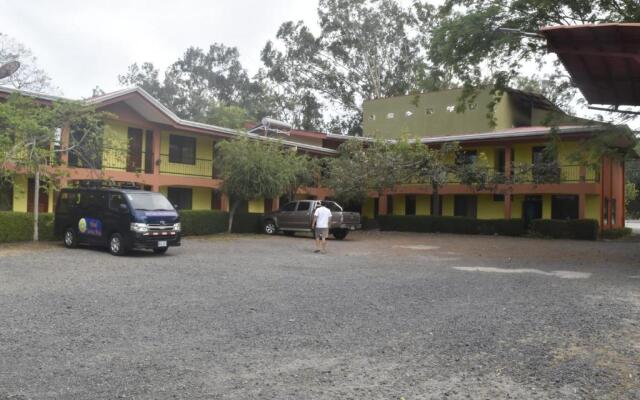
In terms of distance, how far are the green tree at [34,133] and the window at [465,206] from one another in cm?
2154

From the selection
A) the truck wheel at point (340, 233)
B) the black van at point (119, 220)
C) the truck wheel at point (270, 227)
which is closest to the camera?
the black van at point (119, 220)

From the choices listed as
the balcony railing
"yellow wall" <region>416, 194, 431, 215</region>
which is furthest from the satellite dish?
"yellow wall" <region>416, 194, 431, 215</region>

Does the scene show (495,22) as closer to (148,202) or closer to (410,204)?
(148,202)

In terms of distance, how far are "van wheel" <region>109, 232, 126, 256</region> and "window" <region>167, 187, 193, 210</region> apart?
11.3 metres

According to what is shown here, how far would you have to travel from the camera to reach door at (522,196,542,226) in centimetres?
2988

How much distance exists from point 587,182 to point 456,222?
22.2 feet

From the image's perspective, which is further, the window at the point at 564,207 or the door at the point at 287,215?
the window at the point at 564,207

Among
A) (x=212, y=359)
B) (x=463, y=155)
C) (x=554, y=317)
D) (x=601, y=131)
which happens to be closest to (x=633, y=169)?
(x=463, y=155)

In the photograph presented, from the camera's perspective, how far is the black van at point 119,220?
14281 millimetres

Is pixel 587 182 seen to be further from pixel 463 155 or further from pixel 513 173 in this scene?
pixel 463 155

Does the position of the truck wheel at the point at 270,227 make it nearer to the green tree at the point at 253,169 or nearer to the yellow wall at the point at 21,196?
the green tree at the point at 253,169

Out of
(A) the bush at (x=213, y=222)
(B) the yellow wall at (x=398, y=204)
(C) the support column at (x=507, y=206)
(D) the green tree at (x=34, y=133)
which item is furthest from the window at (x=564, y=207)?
(D) the green tree at (x=34, y=133)

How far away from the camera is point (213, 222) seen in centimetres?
2373

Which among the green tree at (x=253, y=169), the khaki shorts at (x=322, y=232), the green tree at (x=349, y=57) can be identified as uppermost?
the green tree at (x=349, y=57)
